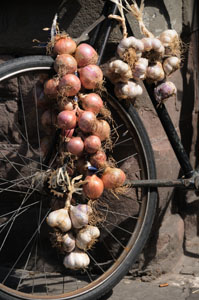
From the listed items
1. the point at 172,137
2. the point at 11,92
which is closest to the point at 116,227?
the point at 172,137

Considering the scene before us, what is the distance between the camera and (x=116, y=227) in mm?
2834

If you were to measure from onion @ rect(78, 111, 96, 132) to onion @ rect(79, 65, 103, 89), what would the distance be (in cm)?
14

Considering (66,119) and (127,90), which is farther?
(127,90)

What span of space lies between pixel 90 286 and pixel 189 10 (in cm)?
163

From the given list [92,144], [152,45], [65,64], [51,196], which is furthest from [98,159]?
[152,45]

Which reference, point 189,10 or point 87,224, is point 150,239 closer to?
point 87,224

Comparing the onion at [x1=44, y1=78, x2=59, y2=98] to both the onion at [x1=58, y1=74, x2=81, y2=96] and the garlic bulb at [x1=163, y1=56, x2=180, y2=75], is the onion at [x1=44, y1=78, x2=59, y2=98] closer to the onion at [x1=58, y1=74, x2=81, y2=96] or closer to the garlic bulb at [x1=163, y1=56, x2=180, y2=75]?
the onion at [x1=58, y1=74, x2=81, y2=96]

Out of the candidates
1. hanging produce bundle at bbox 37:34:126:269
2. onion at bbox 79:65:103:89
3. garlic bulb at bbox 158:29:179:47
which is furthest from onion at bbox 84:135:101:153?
garlic bulb at bbox 158:29:179:47

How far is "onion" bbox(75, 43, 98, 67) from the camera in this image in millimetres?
2277

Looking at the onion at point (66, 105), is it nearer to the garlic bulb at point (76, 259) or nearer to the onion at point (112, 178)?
the onion at point (112, 178)

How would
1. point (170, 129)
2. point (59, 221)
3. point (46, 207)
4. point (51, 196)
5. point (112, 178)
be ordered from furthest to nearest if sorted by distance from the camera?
point (46, 207)
point (170, 129)
point (51, 196)
point (112, 178)
point (59, 221)

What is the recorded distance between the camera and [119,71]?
2.32 m

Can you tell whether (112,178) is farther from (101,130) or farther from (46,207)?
(46,207)

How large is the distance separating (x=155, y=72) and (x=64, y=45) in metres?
0.47
